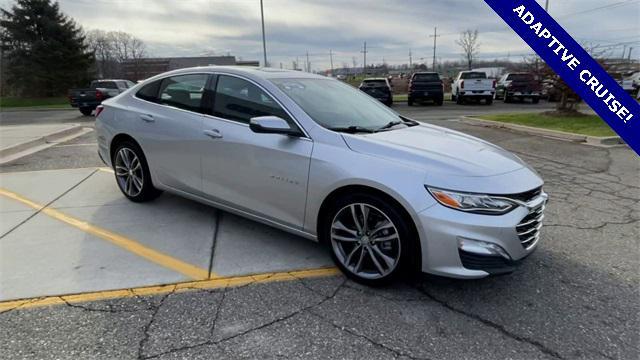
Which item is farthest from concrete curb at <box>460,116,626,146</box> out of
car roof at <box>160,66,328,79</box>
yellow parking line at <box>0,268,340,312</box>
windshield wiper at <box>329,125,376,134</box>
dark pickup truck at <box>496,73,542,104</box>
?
dark pickup truck at <box>496,73,542,104</box>

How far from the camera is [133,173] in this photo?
4.95m

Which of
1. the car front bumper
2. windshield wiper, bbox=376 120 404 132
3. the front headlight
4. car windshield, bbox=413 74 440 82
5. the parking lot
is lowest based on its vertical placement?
the parking lot

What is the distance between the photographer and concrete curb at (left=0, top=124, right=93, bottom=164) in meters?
7.96

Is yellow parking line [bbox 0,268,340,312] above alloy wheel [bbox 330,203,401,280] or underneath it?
underneath

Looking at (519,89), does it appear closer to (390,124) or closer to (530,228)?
(390,124)

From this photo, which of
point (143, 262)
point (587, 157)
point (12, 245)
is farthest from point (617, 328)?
point (587, 157)

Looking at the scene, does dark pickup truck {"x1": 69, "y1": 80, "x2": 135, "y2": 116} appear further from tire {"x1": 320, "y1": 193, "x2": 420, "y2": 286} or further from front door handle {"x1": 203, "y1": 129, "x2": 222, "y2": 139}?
tire {"x1": 320, "y1": 193, "x2": 420, "y2": 286}

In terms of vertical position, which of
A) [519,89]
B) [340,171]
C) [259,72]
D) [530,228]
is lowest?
[530,228]

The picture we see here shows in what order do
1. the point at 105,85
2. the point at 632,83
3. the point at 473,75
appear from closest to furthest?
the point at 105,85, the point at 473,75, the point at 632,83

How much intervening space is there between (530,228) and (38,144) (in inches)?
403

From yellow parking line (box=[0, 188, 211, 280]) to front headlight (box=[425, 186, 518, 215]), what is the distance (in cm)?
188

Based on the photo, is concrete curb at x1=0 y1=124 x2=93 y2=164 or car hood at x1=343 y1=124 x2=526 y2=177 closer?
car hood at x1=343 y1=124 x2=526 y2=177

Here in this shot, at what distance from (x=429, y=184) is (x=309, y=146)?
1002 millimetres

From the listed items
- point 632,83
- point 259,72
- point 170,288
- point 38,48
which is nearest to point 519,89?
point 632,83
